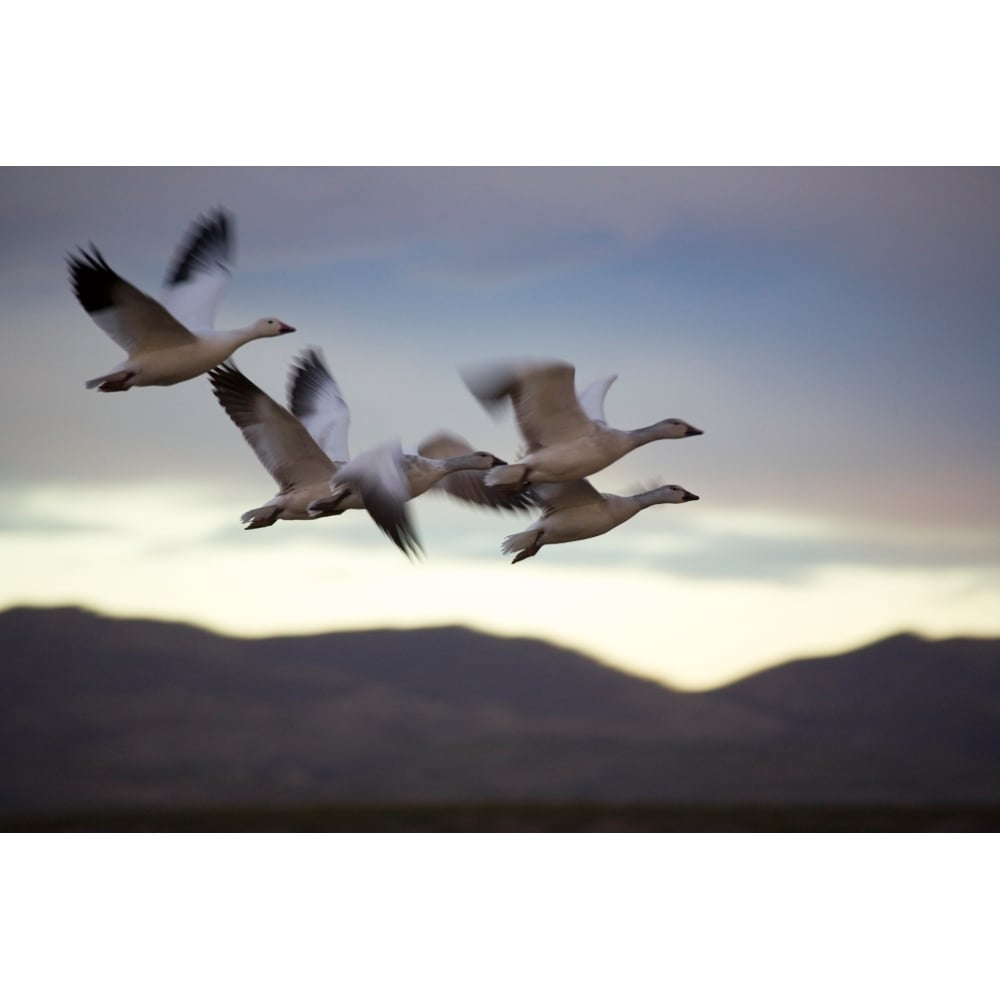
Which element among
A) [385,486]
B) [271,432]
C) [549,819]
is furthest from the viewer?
[549,819]

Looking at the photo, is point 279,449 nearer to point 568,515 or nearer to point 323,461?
point 323,461

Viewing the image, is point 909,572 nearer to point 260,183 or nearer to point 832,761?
point 832,761

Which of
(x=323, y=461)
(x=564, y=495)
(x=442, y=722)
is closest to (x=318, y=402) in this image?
(x=323, y=461)

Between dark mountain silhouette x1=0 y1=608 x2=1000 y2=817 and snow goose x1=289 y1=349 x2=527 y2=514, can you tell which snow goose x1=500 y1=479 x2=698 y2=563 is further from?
dark mountain silhouette x1=0 y1=608 x2=1000 y2=817

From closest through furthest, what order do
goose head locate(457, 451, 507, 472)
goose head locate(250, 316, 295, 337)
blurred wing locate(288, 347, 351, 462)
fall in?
goose head locate(250, 316, 295, 337)
goose head locate(457, 451, 507, 472)
blurred wing locate(288, 347, 351, 462)

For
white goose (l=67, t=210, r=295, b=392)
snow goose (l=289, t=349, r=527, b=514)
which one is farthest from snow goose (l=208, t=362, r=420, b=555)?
white goose (l=67, t=210, r=295, b=392)

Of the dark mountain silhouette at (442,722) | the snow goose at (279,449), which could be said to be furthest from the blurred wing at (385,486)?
the dark mountain silhouette at (442,722)

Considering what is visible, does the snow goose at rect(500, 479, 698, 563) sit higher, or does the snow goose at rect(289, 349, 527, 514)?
the snow goose at rect(289, 349, 527, 514)

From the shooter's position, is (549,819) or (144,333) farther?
(549,819)
